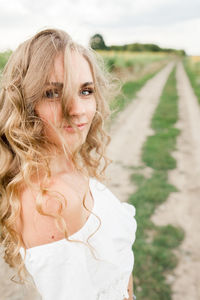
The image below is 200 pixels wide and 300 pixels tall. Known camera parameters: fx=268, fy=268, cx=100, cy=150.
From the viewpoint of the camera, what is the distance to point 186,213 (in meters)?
3.57

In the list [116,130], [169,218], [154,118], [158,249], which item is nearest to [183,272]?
[158,249]

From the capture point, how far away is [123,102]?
1036cm

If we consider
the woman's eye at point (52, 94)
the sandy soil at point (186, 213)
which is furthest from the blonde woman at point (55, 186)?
the sandy soil at point (186, 213)

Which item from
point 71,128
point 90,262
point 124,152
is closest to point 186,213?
point 124,152

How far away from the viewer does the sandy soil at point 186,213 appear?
256 cm

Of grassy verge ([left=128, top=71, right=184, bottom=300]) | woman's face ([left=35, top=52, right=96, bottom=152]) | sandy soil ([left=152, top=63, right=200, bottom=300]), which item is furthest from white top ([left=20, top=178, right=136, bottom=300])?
sandy soil ([left=152, top=63, right=200, bottom=300])

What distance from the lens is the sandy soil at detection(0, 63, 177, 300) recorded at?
242cm

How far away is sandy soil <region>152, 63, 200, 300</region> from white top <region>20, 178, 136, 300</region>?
56.9 inches

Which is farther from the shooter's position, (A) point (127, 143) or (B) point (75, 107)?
(A) point (127, 143)

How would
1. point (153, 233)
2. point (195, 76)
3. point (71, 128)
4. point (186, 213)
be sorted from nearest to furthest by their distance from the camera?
point (71, 128) → point (153, 233) → point (186, 213) → point (195, 76)

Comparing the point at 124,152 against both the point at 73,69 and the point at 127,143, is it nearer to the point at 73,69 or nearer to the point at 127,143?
the point at 127,143

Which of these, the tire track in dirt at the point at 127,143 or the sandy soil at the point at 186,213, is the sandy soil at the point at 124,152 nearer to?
the tire track in dirt at the point at 127,143

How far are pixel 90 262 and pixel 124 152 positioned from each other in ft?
Result: 14.9

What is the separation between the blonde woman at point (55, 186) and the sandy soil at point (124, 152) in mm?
808
